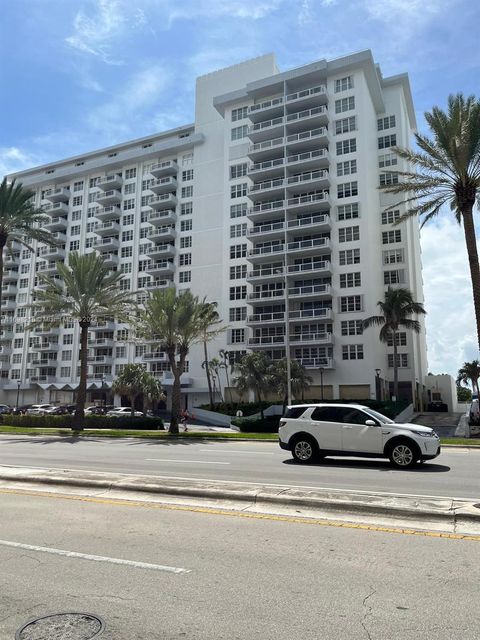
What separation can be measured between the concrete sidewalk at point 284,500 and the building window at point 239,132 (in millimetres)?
62351

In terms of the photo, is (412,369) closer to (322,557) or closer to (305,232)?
(305,232)

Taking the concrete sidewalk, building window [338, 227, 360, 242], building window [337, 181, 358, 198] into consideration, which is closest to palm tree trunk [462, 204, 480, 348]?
the concrete sidewalk

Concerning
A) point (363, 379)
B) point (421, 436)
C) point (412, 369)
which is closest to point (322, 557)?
point (421, 436)

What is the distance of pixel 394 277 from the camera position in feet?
191

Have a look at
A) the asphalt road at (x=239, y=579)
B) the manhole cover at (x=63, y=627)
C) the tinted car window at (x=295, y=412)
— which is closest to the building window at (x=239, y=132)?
the tinted car window at (x=295, y=412)

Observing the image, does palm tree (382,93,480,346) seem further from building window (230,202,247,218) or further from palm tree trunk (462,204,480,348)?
building window (230,202,247,218)

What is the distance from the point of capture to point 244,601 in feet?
14.5

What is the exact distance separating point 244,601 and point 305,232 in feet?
186

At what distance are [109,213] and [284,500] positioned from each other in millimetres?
74653

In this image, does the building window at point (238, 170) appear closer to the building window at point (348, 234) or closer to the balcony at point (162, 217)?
the balcony at point (162, 217)

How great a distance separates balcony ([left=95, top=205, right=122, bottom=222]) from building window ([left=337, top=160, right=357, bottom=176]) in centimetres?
3502

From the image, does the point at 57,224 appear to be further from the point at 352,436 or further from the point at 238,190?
the point at 352,436

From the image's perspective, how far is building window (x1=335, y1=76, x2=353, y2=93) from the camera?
199 feet

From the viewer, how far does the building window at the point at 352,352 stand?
53625mm
